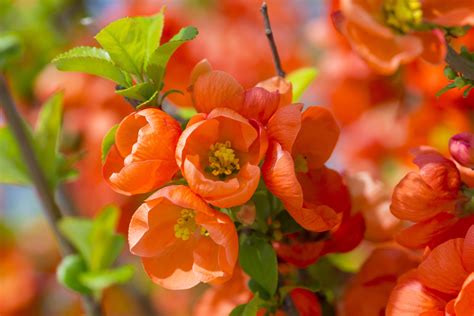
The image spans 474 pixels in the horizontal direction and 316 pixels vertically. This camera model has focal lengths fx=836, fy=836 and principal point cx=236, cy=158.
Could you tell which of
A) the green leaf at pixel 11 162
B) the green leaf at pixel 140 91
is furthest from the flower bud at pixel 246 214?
the green leaf at pixel 11 162

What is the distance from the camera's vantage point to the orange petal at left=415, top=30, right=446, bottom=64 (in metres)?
0.91

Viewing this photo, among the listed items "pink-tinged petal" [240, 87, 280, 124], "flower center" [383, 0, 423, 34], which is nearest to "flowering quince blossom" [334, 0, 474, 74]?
"flower center" [383, 0, 423, 34]

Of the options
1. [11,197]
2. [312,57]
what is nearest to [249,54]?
[312,57]

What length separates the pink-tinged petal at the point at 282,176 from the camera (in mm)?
683

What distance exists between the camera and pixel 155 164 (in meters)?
0.70

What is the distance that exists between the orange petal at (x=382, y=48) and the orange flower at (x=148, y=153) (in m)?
0.29

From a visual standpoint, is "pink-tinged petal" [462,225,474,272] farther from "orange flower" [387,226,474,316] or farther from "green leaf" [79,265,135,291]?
"green leaf" [79,265,135,291]

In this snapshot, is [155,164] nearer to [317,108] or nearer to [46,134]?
[317,108]

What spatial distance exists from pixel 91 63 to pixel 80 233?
0.98 feet

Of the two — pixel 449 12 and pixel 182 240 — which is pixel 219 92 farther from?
pixel 449 12

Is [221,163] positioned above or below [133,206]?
above

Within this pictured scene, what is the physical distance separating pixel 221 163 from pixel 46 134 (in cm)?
37

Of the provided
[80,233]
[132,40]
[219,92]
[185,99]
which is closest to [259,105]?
→ [219,92]

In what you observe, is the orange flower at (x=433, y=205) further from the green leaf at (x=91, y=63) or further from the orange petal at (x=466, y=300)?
the green leaf at (x=91, y=63)
